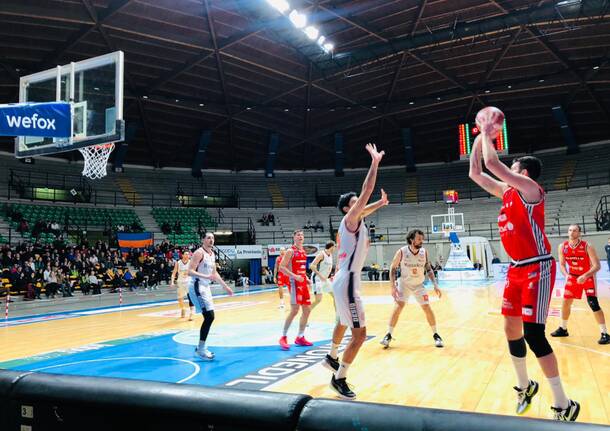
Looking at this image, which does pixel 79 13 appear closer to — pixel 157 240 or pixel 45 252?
pixel 45 252

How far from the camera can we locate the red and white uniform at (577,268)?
7238mm

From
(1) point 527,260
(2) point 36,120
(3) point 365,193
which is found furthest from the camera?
(2) point 36,120

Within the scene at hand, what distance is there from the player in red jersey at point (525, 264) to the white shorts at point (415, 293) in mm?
3828

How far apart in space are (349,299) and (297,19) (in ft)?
51.0

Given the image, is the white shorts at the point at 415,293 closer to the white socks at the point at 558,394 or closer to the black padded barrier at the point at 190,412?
the white socks at the point at 558,394

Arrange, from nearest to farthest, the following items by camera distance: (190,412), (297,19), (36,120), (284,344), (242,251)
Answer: (190,412) → (36,120) → (284,344) → (297,19) → (242,251)

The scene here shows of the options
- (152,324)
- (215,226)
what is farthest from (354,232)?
(215,226)

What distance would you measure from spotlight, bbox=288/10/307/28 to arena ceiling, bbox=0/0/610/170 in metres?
0.38

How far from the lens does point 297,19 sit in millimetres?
17562

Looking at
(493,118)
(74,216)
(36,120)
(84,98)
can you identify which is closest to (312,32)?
(84,98)

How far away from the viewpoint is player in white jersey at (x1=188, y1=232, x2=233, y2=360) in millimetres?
6789

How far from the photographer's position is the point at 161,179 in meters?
34.8

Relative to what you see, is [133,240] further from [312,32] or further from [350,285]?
[350,285]

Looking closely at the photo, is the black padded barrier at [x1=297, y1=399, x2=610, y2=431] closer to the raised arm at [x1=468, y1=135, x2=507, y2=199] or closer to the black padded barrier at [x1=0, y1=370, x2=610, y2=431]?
the black padded barrier at [x1=0, y1=370, x2=610, y2=431]
